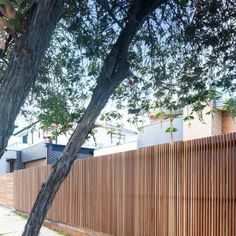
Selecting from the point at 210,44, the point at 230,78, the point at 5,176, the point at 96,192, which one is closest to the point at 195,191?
the point at 230,78

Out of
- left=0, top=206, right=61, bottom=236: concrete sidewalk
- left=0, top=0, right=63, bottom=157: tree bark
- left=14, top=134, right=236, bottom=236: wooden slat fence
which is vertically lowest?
left=0, top=206, right=61, bottom=236: concrete sidewalk

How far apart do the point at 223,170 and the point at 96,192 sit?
12.7ft

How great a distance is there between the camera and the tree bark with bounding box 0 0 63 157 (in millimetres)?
2770

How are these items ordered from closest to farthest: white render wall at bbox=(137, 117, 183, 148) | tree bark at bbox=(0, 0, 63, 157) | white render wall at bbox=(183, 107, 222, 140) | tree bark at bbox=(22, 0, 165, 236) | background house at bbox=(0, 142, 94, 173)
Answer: tree bark at bbox=(0, 0, 63, 157) → tree bark at bbox=(22, 0, 165, 236) → white render wall at bbox=(183, 107, 222, 140) → white render wall at bbox=(137, 117, 183, 148) → background house at bbox=(0, 142, 94, 173)

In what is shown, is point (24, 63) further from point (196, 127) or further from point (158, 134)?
point (158, 134)

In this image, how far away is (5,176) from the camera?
1691cm

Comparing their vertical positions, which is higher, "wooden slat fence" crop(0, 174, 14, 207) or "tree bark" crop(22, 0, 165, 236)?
"tree bark" crop(22, 0, 165, 236)

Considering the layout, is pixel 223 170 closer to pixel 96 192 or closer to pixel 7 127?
pixel 7 127

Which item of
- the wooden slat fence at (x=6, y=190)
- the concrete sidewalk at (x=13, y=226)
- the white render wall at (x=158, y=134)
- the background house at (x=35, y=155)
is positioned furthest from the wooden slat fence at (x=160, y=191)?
the wooden slat fence at (x=6, y=190)

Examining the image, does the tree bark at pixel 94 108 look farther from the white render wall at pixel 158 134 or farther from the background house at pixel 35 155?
the background house at pixel 35 155

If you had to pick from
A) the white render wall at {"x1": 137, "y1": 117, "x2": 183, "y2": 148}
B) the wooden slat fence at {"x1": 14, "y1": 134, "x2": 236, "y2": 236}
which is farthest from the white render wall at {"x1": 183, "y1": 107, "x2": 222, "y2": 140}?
the wooden slat fence at {"x1": 14, "y1": 134, "x2": 236, "y2": 236}

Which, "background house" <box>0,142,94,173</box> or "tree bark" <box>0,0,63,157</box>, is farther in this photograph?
"background house" <box>0,142,94,173</box>

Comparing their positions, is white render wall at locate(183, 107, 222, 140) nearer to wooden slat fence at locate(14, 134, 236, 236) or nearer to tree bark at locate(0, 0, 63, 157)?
wooden slat fence at locate(14, 134, 236, 236)

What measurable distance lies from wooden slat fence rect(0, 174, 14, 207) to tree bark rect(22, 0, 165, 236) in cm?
1232
